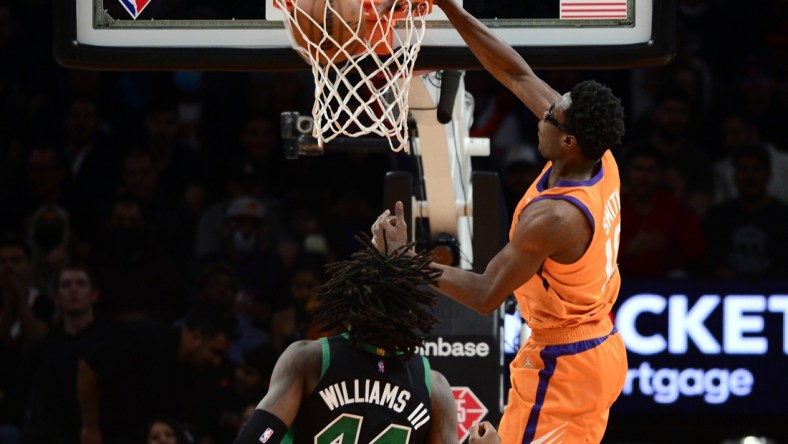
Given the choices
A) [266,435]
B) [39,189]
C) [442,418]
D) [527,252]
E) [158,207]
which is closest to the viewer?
[266,435]

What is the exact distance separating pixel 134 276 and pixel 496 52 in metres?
4.07

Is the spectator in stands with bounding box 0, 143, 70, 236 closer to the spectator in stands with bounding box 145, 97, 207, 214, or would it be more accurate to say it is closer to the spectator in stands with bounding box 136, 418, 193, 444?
the spectator in stands with bounding box 145, 97, 207, 214

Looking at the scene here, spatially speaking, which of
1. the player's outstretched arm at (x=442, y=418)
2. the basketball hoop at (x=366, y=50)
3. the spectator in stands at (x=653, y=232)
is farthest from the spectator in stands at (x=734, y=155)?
the player's outstretched arm at (x=442, y=418)

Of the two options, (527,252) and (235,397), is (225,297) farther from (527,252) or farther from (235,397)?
(527,252)

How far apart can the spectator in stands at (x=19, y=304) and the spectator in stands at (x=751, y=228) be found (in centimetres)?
383

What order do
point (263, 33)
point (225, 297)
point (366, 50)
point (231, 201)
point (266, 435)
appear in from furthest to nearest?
point (231, 201), point (225, 297), point (263, 33), point (366, 50), point (266, 435)

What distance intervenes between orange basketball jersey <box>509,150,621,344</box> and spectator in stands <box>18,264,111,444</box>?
12.0 feet

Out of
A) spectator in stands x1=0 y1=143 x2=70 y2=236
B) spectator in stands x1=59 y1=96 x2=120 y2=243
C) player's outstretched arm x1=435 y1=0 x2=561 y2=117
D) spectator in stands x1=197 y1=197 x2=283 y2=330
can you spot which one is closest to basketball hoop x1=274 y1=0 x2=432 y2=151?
player's outstretched arm x1=435 y1=0 x2=561 y2=117

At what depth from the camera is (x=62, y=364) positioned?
7.68m

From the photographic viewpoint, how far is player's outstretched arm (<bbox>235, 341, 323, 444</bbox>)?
381 centimetres

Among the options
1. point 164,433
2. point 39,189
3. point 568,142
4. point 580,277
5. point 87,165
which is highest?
point 568,142

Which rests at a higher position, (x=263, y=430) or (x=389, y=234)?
(x=389, y=234)

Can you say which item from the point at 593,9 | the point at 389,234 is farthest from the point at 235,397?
the point at 389,234

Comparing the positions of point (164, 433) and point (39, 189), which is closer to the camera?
point (164, 433)
